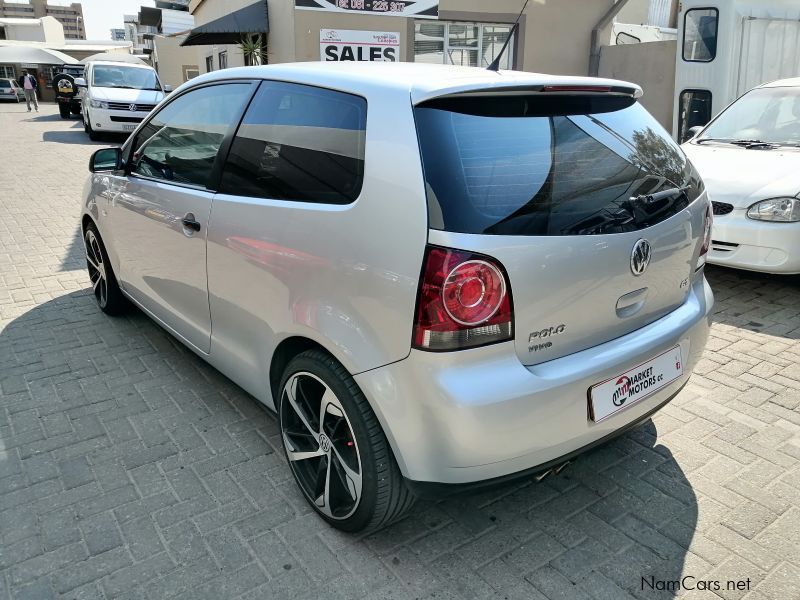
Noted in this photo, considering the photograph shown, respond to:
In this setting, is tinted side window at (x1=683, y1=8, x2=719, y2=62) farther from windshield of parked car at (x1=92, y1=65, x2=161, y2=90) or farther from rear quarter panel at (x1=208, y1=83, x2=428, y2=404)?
windshield of parked car at (x1=92, y1=65, x2=161, y2=90)

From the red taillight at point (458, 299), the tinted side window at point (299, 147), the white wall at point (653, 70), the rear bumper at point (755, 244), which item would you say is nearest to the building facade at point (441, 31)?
the white wall at point (653, 70)

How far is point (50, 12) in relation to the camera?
13700cm

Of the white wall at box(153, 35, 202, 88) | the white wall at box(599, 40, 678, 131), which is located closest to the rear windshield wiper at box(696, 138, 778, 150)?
the white wall at box(599, 40, 678, 131)

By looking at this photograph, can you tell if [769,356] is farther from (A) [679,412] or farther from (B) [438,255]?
(B) [438,255]

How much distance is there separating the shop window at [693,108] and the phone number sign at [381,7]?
6.06 metres

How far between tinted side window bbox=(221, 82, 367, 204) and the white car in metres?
3.20

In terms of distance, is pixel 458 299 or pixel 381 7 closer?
pixel 458 299

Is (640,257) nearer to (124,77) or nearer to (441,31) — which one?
(441,31)

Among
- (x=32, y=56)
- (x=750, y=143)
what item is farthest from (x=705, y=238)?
(x=32, y=56)

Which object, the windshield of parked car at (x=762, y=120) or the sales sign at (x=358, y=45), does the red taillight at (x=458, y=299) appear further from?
the sales sign at (x=358, y=45)

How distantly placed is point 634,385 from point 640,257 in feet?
1.54

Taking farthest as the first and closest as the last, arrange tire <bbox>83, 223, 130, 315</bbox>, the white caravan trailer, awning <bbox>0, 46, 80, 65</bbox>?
awning <bbox>0, 46, 80, 65</bbox>, the white caravan trailer, tire <bbox>83, 223, 130, 315</bbox>

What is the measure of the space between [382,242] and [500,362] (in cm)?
54

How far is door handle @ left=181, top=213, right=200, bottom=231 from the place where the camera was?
3031mm
